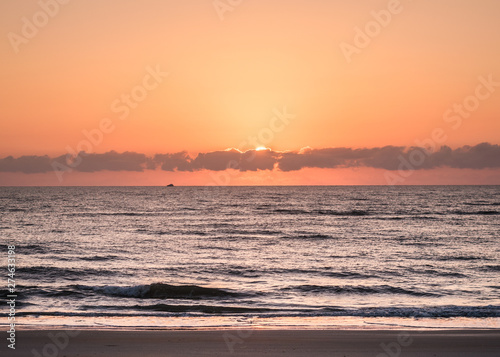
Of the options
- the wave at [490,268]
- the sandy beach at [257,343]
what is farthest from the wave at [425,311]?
the wave at [490,268]

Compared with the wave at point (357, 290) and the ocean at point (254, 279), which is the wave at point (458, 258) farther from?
the wave at point (357, 290)

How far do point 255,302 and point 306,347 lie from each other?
7.14m

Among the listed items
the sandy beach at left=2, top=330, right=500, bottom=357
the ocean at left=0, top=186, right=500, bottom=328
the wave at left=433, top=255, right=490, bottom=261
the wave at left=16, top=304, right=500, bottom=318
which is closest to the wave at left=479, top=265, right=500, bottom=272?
the ocean at left=0, top=186, right=500, bottom=328

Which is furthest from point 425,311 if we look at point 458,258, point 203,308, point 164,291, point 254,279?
point 458,258

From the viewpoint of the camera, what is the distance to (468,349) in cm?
1133

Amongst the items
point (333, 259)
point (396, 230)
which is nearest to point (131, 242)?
point (333, 259)

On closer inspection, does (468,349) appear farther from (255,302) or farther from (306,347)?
(255,302)

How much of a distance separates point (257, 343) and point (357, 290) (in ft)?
32.3

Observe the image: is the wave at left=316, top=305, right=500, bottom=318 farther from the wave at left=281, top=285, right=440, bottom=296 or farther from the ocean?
the wave at left=281, top=285, right=440, bottom=296

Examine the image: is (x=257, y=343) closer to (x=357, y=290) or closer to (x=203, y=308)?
(x=203, y=308)

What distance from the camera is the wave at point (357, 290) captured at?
20000mm

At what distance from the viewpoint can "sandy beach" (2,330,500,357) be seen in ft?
36.0

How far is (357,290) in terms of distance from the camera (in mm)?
20344

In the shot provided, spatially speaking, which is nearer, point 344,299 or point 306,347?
point 306,347
